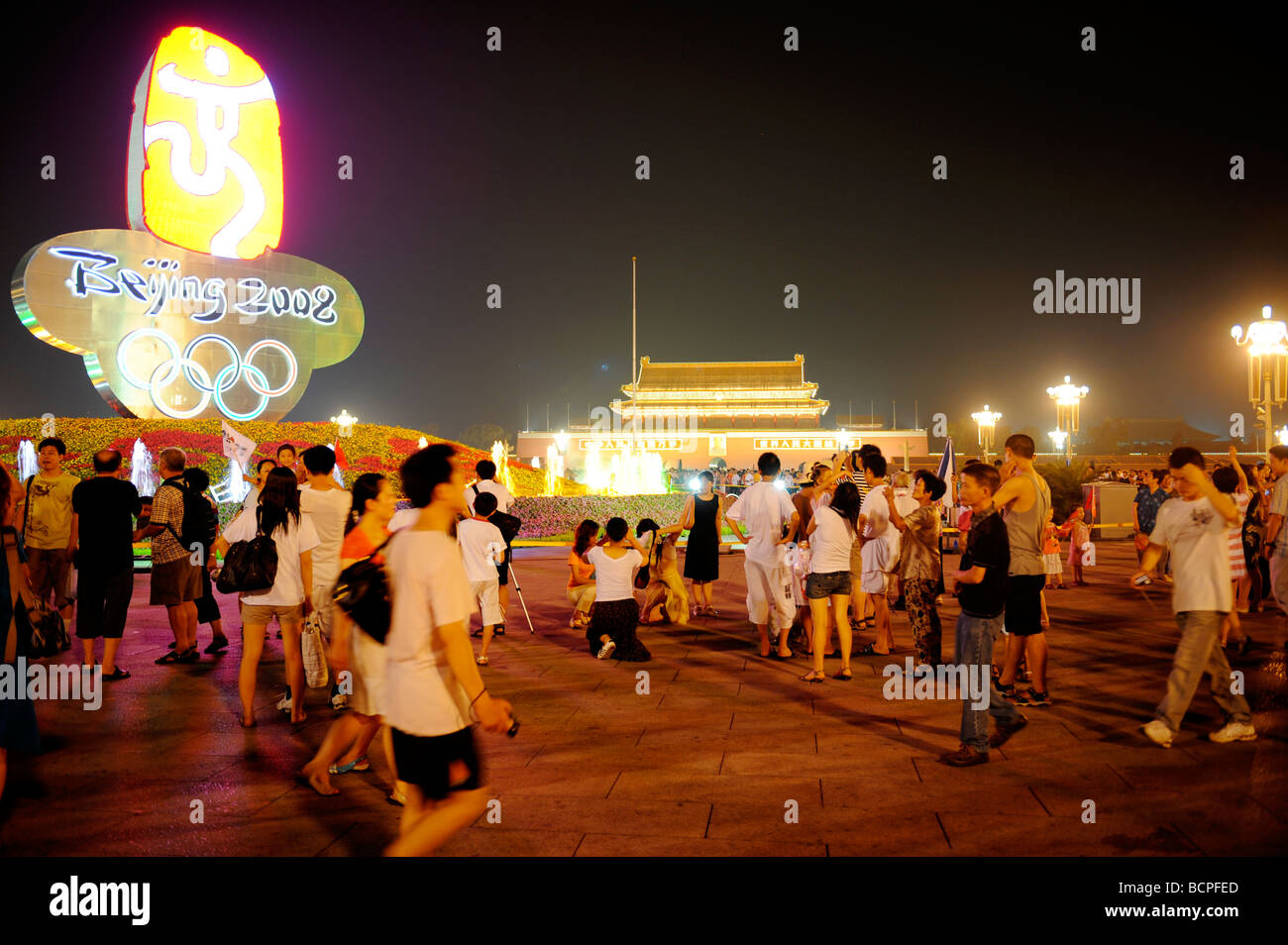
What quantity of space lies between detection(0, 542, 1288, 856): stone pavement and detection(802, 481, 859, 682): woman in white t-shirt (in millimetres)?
355

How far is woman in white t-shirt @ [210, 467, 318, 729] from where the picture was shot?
5324 mm

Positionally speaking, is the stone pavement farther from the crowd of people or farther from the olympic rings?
the olympic rings

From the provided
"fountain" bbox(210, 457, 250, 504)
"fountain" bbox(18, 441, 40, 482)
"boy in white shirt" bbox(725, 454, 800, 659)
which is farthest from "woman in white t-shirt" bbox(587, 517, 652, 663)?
"fountain" bbox(18, 441, 40, 482)

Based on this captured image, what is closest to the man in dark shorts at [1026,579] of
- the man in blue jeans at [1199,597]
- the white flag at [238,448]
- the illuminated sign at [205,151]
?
the man in blue jeans at [1199,597]

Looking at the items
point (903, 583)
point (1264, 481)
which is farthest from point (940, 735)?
point (1264, 481)

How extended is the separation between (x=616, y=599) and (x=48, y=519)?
497 centimetres

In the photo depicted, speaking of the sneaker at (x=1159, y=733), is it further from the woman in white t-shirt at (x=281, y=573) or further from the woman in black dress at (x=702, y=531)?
the woman in white t-shirt at (x=281, y=573)

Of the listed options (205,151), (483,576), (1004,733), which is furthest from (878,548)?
(205,151)

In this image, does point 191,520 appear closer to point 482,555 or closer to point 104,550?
point 104,550

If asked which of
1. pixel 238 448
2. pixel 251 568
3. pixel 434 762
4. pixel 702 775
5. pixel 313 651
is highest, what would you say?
pixel 238 448

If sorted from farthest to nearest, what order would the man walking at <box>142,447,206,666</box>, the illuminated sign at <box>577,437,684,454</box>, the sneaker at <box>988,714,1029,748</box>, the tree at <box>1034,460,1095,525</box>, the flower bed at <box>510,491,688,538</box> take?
the illuminated sign at <box>577,437,684,454</box> → the tree at <box>1034,460,1095,525</box> → the flower bed at <box>510,491,688,538</box> → the man walking at <box>142,447,206,666</box> → the sneaker at <box>988,714,1029,748</box>

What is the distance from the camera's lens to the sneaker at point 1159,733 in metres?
4.96

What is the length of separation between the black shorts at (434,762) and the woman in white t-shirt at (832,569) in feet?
14.1

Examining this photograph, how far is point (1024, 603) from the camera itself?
19.0 ft
